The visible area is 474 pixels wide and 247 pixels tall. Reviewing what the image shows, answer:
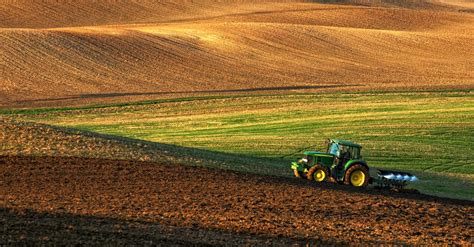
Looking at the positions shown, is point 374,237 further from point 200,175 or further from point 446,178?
point 446,178

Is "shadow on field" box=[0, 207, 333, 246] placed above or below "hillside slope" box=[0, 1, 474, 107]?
below

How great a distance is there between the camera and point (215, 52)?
65000 mm

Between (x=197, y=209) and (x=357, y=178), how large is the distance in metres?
6.07

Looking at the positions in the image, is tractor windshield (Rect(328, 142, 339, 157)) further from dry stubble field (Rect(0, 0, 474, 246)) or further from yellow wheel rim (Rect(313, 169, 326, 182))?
dry stubble field (Rect(0, 0, 474, 246))

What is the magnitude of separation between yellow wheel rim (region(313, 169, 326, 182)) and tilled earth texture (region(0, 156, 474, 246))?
629 mm

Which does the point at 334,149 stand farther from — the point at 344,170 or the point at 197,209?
the point at 197,209

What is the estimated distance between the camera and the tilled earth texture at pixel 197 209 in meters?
16.7

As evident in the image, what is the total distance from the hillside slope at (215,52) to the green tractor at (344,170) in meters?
24.4

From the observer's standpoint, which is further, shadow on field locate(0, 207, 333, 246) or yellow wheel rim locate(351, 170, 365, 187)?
yellow wheel rim locate(351, 170, 365, 187)

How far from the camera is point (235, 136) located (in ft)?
123

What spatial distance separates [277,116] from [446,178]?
14823 millimetres

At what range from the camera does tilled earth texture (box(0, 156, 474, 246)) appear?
16734 mm

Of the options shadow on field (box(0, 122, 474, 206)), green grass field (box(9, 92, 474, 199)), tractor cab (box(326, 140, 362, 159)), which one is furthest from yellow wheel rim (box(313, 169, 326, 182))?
green grass field (box(9, 92, 474, 199))

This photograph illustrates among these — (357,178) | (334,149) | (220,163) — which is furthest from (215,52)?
(357,178)
